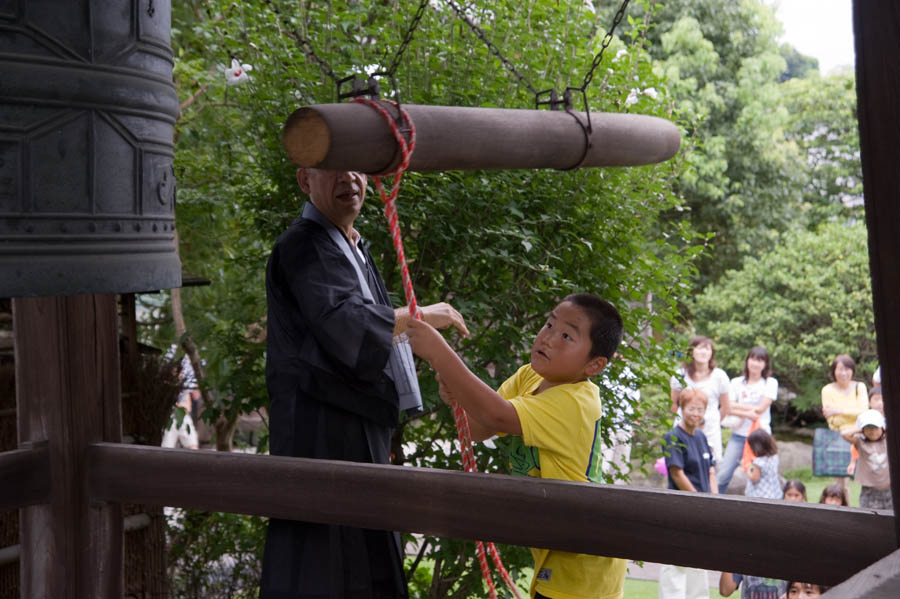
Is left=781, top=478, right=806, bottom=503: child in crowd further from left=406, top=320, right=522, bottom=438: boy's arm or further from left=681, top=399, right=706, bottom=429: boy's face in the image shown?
left=406, top=320, right=522, bottom=438: boy's arm

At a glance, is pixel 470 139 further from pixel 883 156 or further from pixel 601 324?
pixel 883 156

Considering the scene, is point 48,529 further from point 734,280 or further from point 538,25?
point 734,280

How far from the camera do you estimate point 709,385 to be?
6.52 meters

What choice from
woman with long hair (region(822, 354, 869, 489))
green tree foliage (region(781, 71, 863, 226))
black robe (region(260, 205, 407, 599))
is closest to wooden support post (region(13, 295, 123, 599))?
black robe (region(260, 205, 407, 599))

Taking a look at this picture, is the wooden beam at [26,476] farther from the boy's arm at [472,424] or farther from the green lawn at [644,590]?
the green lawn at [644,590]

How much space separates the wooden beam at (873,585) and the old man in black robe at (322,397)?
49.4 inches

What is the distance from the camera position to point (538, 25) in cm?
402

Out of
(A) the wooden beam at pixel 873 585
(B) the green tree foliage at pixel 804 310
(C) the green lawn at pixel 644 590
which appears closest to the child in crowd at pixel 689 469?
(C) the green lawn at pixel 644 590

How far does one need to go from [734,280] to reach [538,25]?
856 centimetres

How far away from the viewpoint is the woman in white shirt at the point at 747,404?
22.2ft

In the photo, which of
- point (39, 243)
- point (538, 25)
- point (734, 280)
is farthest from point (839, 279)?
point (39, 243)

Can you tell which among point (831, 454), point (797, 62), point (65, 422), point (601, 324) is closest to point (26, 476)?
point (65, 422)

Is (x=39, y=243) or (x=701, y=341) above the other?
(x=701, y=341)

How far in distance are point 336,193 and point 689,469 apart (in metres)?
3.09
